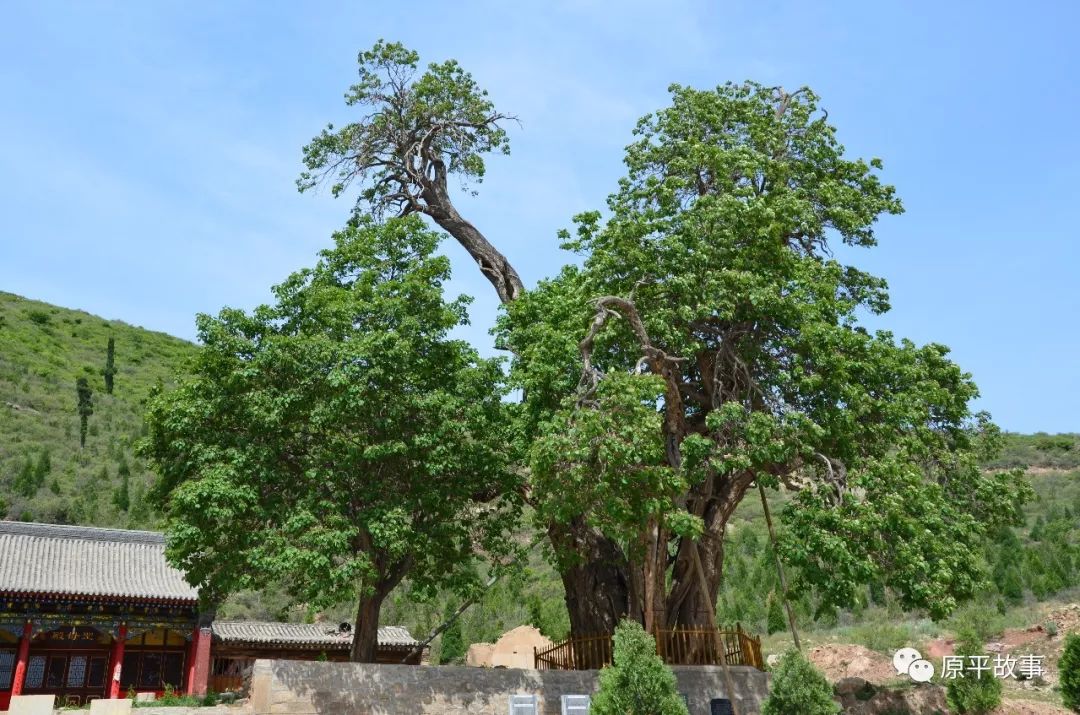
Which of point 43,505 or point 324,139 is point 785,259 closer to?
point 324,139

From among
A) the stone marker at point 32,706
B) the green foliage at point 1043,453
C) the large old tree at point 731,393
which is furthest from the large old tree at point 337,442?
the green foliage at point 1043,453

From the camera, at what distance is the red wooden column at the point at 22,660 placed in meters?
25.5

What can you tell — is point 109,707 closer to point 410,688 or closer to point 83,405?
point 410,688

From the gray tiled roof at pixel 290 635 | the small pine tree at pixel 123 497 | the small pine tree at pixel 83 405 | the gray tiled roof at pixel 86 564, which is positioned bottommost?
the gray tiled roof at pixel 290 635

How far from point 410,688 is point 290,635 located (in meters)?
17.1

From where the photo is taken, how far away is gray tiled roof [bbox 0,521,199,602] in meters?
25.5

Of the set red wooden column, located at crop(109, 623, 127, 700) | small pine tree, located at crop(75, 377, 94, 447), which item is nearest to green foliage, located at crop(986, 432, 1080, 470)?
red wooden column, located at crop(109, 623, 127, 700)

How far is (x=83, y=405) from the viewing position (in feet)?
224

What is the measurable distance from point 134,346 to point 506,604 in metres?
69.9

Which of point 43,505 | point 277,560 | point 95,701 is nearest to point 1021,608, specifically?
point 277,560

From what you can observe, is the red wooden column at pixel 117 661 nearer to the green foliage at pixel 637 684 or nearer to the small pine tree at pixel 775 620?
the green foliage at pixel 637 684

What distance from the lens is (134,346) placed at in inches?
3915

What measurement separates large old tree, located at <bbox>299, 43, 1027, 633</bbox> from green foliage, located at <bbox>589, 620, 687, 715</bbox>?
1944 millimetres

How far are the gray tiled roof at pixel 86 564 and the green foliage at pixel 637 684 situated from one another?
53.5 ft
